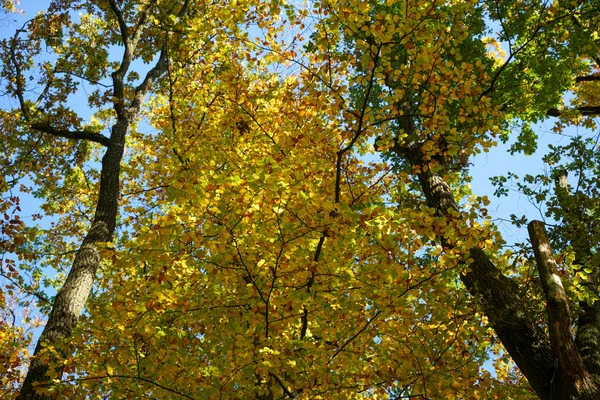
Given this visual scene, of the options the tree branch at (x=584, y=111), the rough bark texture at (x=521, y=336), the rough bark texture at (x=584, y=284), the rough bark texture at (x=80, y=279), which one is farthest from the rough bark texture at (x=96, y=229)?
the tree branch at (x=584, y=111)

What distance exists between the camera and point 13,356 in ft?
20.7

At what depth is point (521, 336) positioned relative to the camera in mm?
5863

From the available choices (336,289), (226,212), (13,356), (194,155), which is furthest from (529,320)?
(13,356)

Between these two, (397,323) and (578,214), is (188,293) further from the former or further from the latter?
(578,214)

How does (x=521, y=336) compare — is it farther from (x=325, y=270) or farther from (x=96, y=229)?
(x=96, y=229)

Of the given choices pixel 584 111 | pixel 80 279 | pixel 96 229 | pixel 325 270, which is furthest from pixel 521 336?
pixel 584 111

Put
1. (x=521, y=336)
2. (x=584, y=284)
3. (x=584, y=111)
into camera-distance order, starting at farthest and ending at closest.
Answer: (x=584, y=111) < (x=584, y=284) < (x=521, y=336)

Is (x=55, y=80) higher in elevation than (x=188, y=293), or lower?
higher

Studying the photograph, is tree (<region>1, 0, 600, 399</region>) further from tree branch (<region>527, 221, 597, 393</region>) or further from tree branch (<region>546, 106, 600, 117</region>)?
tree branch (<region>546, 106, 600, 117</region>)

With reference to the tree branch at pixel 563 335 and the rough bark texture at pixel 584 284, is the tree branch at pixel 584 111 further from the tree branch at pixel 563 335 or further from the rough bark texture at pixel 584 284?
the tree branch at pixel 563 335

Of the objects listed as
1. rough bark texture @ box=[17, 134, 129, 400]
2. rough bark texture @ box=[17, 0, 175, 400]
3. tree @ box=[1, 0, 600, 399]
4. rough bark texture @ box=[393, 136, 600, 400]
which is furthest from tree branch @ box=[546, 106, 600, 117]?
rough bark texture @ box=[17, 134, 129, 400]

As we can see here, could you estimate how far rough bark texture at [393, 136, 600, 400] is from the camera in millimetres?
5000

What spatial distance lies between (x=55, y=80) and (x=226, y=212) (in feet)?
27.6

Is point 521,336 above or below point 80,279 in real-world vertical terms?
below
